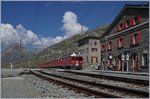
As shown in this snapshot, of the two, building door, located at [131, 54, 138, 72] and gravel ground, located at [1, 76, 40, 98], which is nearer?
gravel ground, located at [1, 76, 40, 98]

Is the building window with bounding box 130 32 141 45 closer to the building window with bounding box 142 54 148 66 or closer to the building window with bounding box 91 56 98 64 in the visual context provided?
the building window with bounding box 142 54 148 66

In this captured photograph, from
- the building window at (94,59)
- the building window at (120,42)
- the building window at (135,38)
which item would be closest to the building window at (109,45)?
the building window at (120,42)

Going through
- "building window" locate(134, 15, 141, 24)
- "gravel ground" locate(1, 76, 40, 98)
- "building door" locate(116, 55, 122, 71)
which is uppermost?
"building window" locate(134, 15, 141, 24)

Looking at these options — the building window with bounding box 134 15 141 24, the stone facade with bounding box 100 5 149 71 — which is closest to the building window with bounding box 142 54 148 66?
the stone facade with bounding box 100 5 149 71

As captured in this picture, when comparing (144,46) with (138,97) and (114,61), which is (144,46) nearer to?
(114,61)

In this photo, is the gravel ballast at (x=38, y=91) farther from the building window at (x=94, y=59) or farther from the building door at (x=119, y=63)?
the building window at (x=94, y=59)

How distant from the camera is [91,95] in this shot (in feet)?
39.9

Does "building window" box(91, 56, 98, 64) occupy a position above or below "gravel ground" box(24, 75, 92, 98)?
above

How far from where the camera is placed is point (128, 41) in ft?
152

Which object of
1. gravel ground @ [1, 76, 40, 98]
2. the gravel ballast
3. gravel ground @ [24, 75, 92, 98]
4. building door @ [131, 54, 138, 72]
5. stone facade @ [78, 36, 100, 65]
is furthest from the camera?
stone facade @ [78, 36, 100, 65]

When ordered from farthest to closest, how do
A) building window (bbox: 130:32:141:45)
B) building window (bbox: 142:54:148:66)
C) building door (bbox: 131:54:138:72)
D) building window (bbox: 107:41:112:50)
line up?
building window (bbox: 107:41:112:50) → building door (bbox: 131:54:138:72) → building window (bbox: 130:32:141:45) → building window (bbox: 142:54:148:66)

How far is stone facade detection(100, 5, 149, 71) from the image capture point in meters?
41.5

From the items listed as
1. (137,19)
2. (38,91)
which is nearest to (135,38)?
(137,19)

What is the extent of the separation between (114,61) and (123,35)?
5.39 metres
